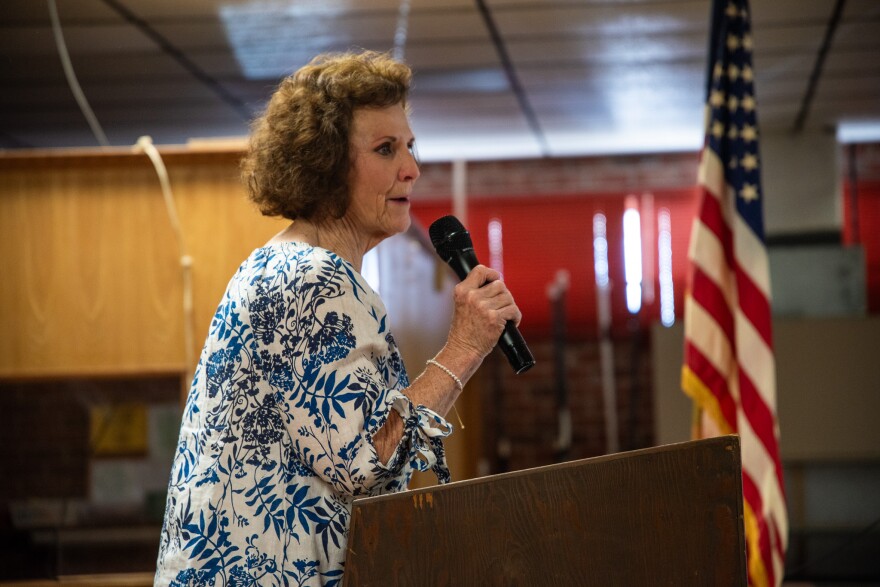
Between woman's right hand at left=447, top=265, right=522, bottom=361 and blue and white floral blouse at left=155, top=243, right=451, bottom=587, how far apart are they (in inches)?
4.1

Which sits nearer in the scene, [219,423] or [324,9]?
[219,423]

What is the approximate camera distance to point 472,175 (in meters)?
6.89

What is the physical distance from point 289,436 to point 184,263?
3.74 feet

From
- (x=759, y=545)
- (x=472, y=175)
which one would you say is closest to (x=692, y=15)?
(x=759, y=545)

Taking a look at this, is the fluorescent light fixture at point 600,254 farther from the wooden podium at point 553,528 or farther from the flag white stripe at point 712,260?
the wooden podium at point 553,528

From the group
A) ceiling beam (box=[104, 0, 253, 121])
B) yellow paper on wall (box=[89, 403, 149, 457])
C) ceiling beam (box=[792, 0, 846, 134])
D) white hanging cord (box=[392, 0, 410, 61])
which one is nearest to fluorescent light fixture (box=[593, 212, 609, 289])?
ceiling beam (box=[792, 0, 846, 134])

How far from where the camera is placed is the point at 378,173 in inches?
55.5

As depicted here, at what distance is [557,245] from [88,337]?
4689 mm

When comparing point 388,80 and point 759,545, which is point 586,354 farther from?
point 388,80

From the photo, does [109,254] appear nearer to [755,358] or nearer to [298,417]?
[298,417]

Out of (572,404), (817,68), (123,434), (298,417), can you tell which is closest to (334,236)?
(298,417)

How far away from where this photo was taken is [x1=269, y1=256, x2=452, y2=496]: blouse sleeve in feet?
3.85

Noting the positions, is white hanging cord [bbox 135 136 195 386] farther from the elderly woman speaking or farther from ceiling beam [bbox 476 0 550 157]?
ceiling beam [bbox 476 0 550 157]

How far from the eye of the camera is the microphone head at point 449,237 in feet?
5.06
